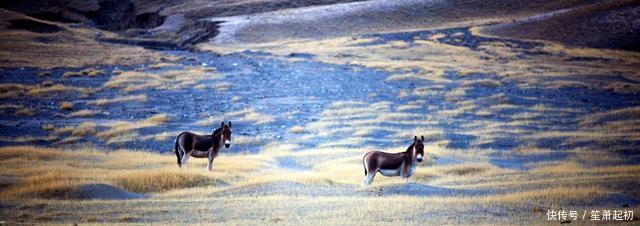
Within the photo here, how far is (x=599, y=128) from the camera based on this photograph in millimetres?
29484

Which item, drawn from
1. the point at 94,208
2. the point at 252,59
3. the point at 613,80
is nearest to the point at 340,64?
the point at 252,59

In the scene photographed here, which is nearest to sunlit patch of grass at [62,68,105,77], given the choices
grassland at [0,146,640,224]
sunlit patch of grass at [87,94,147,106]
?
sunlit patch of grass at [87,94,147,106]

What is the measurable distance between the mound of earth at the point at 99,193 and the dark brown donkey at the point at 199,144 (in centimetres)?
258

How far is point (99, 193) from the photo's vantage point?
48.9 ft

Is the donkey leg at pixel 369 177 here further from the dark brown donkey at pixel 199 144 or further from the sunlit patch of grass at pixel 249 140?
the sunlit patch of grass at pixel 249 140

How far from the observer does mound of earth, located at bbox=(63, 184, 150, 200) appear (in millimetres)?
14703

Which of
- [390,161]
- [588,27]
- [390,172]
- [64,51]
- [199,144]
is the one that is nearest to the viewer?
[390,161]

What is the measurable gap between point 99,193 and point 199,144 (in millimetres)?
3528

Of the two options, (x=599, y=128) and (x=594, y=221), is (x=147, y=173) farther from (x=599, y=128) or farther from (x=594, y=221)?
(x=599, y=128)

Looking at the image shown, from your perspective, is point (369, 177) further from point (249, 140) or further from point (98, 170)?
point (249, 140)

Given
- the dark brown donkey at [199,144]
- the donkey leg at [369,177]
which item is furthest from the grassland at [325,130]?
the dark brown donkey at [199,144]

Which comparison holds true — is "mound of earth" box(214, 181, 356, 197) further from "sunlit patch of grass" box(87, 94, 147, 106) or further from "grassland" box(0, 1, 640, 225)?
"sunlit patch of grass" box(87, 94, 147, 106)

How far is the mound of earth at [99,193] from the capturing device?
48.2ft

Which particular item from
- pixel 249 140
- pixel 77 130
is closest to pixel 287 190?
pixel 249 140
